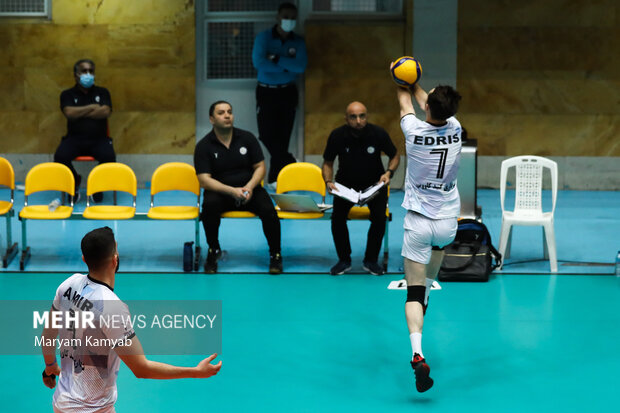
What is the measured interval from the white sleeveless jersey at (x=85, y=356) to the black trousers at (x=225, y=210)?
4.67 metres

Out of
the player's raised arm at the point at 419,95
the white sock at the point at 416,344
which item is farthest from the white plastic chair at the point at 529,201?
the white sock at the point at 416,344

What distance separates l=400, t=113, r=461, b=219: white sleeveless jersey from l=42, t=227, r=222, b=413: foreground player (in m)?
2.49

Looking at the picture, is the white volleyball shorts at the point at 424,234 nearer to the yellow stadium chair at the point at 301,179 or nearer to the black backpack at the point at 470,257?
the black backpack at the point at 470,257

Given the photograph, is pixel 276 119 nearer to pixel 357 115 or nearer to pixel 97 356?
pixel 357 115

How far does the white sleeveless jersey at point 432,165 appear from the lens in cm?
533

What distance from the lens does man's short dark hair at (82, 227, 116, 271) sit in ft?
10.9

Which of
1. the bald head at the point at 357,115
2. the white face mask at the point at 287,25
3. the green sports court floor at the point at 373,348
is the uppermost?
the white face mask at the point at 287,25

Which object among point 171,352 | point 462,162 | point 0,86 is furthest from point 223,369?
point 0,86

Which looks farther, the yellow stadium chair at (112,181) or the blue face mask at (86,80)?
the blue face mask at (86,80)

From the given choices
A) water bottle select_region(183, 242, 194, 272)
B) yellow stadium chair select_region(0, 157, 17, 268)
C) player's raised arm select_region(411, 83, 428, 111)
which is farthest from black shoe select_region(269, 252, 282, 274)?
player's raised arm select_region(411, 83, 428, 111)

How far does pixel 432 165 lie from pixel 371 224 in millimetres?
2714

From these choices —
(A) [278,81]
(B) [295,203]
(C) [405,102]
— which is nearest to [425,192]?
(C) [405,102]

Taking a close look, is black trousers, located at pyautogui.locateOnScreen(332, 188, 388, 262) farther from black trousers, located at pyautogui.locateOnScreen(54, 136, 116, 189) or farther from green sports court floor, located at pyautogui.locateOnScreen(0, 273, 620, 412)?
black trousers, located at pyautogui.locateOnScreen(54, 136, 116, 189)

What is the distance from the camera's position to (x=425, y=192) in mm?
5422
